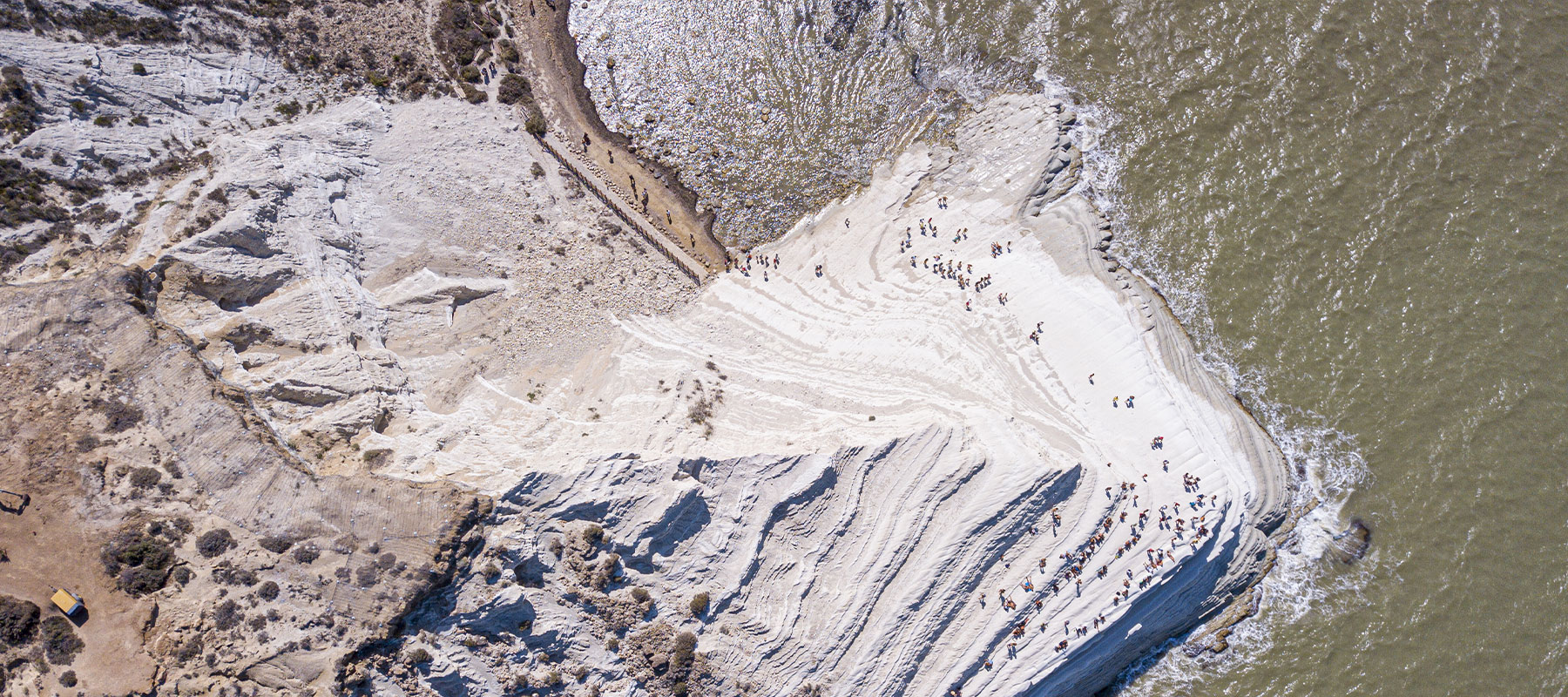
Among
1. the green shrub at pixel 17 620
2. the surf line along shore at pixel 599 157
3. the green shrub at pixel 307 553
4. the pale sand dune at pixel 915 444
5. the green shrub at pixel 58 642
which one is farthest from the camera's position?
the surf line along shore at pixel 599 157

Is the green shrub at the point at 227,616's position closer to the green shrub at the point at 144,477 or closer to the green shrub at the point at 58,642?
the green shrub at the point at 58,642

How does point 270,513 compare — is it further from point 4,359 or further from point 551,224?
point 551,224

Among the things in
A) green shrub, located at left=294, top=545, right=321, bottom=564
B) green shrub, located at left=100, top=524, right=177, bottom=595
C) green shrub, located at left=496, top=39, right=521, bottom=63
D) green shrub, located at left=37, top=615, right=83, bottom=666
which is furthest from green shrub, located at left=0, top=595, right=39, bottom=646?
green shrub, located at left=496, top=39, right=521, bottom=63

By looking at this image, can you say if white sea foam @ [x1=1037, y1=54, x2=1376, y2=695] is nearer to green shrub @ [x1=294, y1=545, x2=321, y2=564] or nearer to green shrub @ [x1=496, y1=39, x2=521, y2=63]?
green shrub @ [x1=294, y1=545, x2=321, y2=564]

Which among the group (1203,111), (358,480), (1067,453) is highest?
(1203,111)

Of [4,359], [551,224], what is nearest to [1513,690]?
[551,224]

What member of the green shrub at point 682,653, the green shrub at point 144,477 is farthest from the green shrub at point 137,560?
the green shrub at point 682,653

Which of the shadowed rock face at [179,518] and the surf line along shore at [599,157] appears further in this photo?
the surf line along shore at [599,157]
